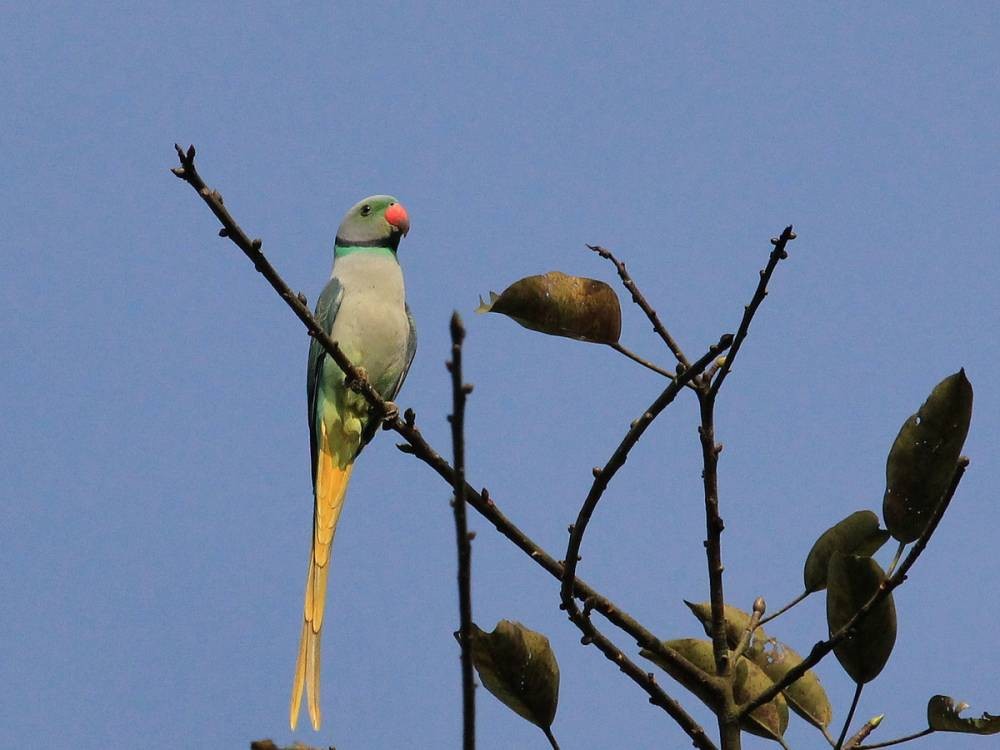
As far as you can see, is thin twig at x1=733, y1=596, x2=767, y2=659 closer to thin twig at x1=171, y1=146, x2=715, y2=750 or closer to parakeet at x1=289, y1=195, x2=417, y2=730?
thin twig at x1=171, y1=146, x2=715, y2=750

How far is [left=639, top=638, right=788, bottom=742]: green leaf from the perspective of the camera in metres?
2.27

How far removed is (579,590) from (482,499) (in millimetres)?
289

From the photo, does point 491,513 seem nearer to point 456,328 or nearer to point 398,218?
point 456,328

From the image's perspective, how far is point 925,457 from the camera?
2008mm

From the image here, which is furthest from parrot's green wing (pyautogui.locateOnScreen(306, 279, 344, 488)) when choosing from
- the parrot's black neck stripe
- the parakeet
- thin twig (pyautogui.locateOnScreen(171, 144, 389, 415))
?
thin twig (pyautogui.locateOnScreen(171, 144, 389, 415))

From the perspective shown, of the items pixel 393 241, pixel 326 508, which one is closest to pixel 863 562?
pixel 326 508

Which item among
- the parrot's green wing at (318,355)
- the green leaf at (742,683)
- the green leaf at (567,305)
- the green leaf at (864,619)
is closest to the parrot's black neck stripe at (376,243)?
the parrot's green wing at (318,355)

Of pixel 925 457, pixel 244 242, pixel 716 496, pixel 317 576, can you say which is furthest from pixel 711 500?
pixel 317 576

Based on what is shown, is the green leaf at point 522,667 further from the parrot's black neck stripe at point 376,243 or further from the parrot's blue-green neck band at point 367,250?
the parrot's black neck stripe at point 376,243

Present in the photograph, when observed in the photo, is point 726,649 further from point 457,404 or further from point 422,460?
point 457,404

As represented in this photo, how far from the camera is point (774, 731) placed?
7.79ft

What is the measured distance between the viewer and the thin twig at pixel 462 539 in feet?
3.82

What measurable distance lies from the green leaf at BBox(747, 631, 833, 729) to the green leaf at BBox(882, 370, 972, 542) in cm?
48

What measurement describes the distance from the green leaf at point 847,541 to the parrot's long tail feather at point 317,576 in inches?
61.9
